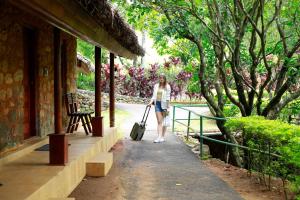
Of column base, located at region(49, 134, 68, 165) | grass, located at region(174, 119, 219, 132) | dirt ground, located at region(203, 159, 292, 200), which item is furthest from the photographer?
grass, located at region(174, 119, 219, 132)

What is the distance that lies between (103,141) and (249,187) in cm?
351

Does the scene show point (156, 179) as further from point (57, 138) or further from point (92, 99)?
point (92, 99)

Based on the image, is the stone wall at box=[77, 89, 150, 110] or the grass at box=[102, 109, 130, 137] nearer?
the grass at box=[102, 109, 130, 137]

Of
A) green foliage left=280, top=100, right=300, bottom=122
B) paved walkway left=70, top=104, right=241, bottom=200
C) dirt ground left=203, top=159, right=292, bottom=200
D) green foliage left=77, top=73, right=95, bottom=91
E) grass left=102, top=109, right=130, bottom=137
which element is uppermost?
green foliage left=77, top=73, right=95, bottom=91

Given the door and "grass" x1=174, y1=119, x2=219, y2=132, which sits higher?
the door

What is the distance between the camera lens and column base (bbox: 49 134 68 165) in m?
5.96

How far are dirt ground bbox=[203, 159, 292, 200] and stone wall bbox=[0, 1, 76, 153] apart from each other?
3.60 metres

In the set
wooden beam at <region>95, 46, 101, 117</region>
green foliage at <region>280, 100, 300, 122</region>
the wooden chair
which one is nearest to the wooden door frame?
the wooden chair

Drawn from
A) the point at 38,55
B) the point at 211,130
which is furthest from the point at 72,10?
the point at 211,130

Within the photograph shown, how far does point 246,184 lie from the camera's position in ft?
23.0

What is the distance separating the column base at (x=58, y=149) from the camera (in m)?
5.96

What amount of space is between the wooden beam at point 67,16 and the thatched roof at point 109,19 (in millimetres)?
89

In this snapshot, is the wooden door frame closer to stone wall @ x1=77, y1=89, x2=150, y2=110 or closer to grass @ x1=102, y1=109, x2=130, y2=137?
grass @ x1=102, y1=109, x2=130, y2=137

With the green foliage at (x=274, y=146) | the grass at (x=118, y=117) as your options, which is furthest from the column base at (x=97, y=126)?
→ the grass at (x=118, y=117)
